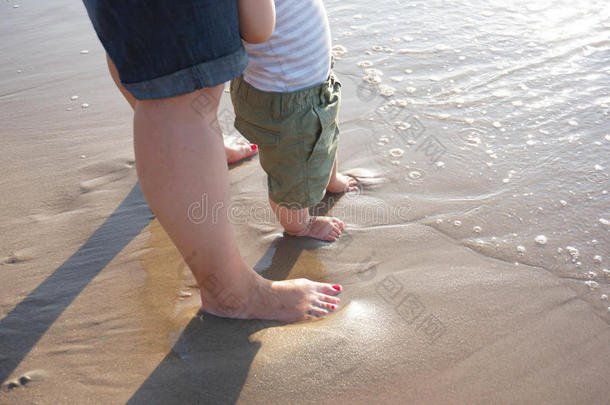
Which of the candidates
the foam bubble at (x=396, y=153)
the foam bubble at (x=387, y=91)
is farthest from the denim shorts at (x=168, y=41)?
the foam bubble at (x=387, y=91)

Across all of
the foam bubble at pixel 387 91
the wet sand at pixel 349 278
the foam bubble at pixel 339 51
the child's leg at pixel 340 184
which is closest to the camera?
the wet sand at pixel 349 278

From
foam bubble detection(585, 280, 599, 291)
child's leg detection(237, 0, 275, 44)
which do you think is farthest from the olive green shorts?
foam bubble detection(585, 280, 599, 291)

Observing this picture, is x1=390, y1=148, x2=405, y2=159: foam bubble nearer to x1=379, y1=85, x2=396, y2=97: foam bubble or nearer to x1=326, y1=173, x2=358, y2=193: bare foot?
x1=326, y1=173, x2=358, y2=193: bare foot

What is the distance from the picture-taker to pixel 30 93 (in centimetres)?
279

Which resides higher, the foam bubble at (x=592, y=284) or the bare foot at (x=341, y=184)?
the bare foot at (x=341, y=184)

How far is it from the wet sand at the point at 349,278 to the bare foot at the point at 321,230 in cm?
3

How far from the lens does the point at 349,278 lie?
5.27ft

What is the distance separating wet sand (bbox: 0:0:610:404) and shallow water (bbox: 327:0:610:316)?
0.01 metres

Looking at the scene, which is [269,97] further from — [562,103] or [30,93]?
[30,93]

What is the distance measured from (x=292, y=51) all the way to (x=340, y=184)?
709 millimetres

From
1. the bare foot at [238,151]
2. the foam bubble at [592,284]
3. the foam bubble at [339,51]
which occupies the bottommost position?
the foam bubble at [592,284]

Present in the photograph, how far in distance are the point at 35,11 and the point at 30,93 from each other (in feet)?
5.35

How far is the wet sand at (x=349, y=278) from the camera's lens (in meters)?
1.22

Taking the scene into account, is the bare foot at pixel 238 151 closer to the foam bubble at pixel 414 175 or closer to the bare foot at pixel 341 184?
the bare foot at pixel 341 184
